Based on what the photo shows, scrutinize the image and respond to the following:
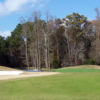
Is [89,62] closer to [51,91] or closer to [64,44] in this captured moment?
[64,44]

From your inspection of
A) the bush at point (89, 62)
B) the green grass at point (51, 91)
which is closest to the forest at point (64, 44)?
the bush at point (89, 62)

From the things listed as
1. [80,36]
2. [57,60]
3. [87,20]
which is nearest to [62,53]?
[57,60]

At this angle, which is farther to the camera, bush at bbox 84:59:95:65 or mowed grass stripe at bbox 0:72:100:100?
bush at bbox 84:59:95:65

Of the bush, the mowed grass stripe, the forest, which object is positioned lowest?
→ the mowed grass stripe

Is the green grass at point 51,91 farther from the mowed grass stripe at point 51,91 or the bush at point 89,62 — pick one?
the bush at point 89,62

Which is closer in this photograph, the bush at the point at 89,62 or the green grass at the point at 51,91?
the green grass at the point at 51,91

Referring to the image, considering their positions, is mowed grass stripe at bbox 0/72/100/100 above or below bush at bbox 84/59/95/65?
below

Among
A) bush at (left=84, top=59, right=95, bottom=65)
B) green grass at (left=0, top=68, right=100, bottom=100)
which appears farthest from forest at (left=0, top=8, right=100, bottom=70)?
green grass at (left=0, top=68, right=100, bottom=100)

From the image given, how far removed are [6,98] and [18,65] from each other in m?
47.9

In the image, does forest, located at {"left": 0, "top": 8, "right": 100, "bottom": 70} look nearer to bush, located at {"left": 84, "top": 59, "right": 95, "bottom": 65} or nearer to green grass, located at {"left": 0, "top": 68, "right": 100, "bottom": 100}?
bush, located at {"left": 84, "top": 59, "right": 95, "bottom": 65}

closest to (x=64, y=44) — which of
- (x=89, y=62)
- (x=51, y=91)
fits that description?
(x=89, y=62)

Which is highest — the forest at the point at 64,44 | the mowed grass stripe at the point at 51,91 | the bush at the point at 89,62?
the forest at the point at 64,44

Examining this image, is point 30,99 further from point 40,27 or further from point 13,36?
point 13,36

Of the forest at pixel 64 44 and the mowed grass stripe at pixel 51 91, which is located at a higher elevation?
the forest at pixel 64 44
